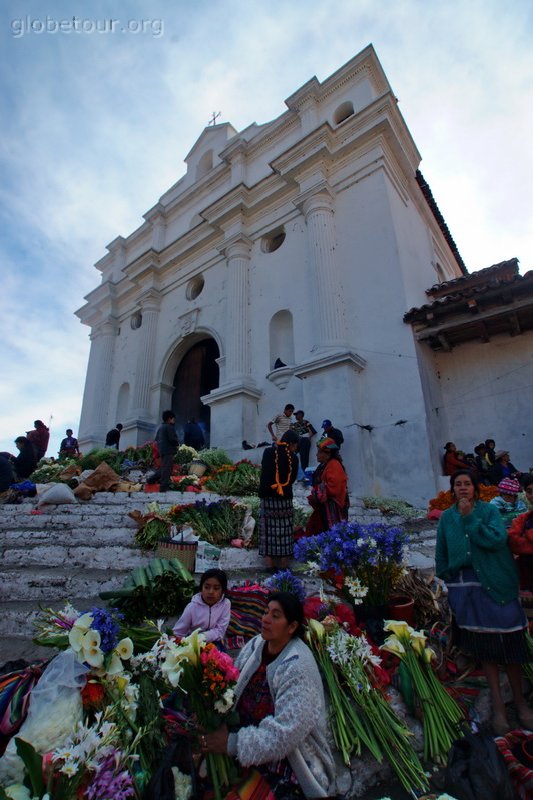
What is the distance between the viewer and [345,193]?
1137 centimetres

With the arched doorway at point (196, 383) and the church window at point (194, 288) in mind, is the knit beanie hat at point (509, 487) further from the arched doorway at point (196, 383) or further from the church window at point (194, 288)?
the church window at point (194, 288)

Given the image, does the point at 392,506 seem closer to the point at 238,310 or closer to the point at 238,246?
the point at 238,310

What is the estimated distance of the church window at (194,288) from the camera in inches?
596

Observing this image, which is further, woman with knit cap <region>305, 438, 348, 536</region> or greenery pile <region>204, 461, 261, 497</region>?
greenery pile <region>204, 461, 261, 497</region>

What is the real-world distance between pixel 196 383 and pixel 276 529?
10.5 meters

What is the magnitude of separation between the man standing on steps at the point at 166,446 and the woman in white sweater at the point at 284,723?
20.3 ft

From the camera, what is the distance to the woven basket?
173 inches

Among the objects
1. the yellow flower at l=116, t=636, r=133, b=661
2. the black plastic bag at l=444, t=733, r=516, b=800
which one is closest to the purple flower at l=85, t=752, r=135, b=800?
the yellow flower at l=116, t=636, r=133, b=661

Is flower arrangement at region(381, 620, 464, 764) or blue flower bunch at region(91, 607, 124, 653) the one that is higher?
blue flower bunch at region(91, 607, 124, 653)

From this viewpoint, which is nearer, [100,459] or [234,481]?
[234,481]

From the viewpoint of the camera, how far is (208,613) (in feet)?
9.82

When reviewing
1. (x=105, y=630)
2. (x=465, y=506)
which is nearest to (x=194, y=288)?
(x=465, y=506)

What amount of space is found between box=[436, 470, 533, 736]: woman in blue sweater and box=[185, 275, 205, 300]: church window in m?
13.6

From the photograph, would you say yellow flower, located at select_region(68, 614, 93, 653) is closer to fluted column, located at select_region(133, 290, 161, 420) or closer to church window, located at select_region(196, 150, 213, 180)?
fluted column, located at select_region(133, 290, 161, 420)
